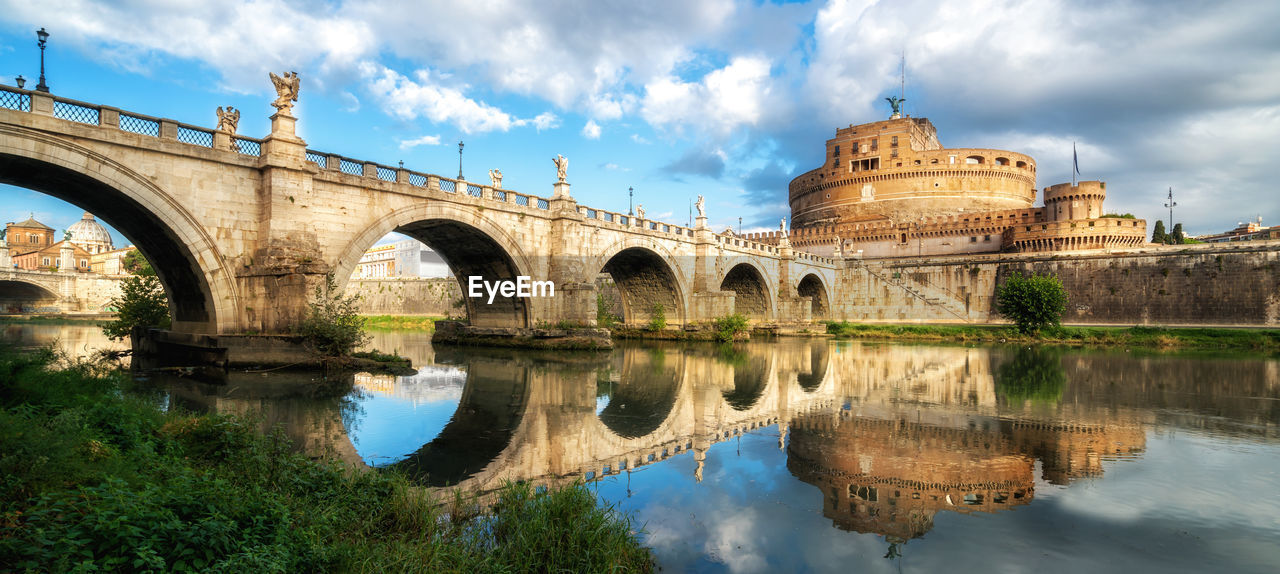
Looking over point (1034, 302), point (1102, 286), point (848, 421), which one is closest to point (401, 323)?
point (1034, 302)

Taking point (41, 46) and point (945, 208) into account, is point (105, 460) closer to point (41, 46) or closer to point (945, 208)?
point (41, 46)

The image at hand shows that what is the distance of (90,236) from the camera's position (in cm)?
9400

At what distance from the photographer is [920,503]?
7086 mm

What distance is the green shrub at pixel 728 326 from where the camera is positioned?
35094mm

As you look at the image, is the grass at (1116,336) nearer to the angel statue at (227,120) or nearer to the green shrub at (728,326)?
the green shrub at (728,326)

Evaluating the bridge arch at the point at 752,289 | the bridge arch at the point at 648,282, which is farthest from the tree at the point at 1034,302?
the bridge arch at the point at 648,282

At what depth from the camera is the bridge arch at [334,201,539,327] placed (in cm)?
2152

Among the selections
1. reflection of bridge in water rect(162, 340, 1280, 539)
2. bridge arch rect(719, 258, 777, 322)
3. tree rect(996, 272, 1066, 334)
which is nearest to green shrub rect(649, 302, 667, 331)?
bridge arch rect(719, 258, 777, 322)

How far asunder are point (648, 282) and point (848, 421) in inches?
1076

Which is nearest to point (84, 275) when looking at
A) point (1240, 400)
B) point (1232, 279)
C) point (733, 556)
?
point (733, 556)

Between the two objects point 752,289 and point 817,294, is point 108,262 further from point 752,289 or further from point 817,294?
point 817,294

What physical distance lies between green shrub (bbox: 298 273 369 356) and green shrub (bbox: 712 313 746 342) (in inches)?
833

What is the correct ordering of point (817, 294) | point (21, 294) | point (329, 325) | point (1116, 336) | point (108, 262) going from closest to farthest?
1. point (329, 325)
2. point (1116, 336)
3. point (817, 294)
4. point (21, 294)
5. point (108, 262)

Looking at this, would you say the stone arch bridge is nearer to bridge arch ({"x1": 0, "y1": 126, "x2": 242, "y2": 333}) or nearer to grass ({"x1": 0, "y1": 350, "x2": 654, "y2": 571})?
bridge arch ({"x1": 0, "y1": 126, "x2": 242, "y2": 333})
